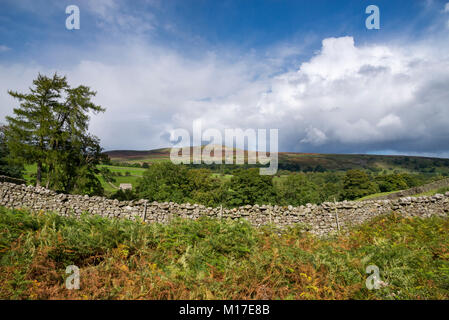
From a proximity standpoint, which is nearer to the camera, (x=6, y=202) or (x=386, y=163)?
(x=6, y=202)

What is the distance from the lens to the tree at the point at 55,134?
62.8 feet

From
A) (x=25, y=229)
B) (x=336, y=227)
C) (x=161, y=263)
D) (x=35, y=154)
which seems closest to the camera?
(x=161, y=263)

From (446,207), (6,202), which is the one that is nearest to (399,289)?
(446,207)

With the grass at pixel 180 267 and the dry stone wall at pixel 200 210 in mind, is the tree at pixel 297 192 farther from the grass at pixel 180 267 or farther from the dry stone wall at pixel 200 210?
the grass at pixel 180 267

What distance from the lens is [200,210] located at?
11859 mm

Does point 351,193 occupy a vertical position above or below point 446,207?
below

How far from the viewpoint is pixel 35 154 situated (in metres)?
19.0

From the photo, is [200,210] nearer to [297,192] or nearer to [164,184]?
[164,184]

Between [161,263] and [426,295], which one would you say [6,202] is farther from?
[426,295]

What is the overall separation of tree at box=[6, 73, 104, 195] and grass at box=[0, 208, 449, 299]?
58.1ft

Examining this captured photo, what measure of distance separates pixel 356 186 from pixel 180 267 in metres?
49.7
